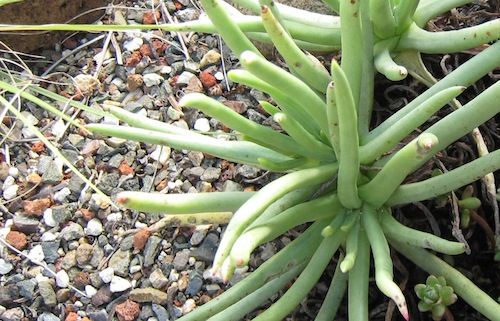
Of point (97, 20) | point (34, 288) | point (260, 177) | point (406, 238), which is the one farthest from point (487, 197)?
point (97, 20)

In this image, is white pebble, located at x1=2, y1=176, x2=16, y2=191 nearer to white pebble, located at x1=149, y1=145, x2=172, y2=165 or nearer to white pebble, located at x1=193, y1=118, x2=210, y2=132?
white pebble, located at x1=149, y1=145, x2=172, y2=165

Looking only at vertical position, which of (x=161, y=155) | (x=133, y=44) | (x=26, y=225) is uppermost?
(x=133, y=44)

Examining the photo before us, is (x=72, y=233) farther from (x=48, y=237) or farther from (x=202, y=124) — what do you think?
(x=202, y=124)

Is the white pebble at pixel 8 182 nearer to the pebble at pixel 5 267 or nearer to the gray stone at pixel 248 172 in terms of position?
the pebble at pixel 5 267

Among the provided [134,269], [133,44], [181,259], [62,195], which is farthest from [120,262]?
[133,44]

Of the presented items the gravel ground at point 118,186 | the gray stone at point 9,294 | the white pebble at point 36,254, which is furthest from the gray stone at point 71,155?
the gray stone at point 9,294

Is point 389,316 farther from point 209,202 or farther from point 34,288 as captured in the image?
point 34,288
